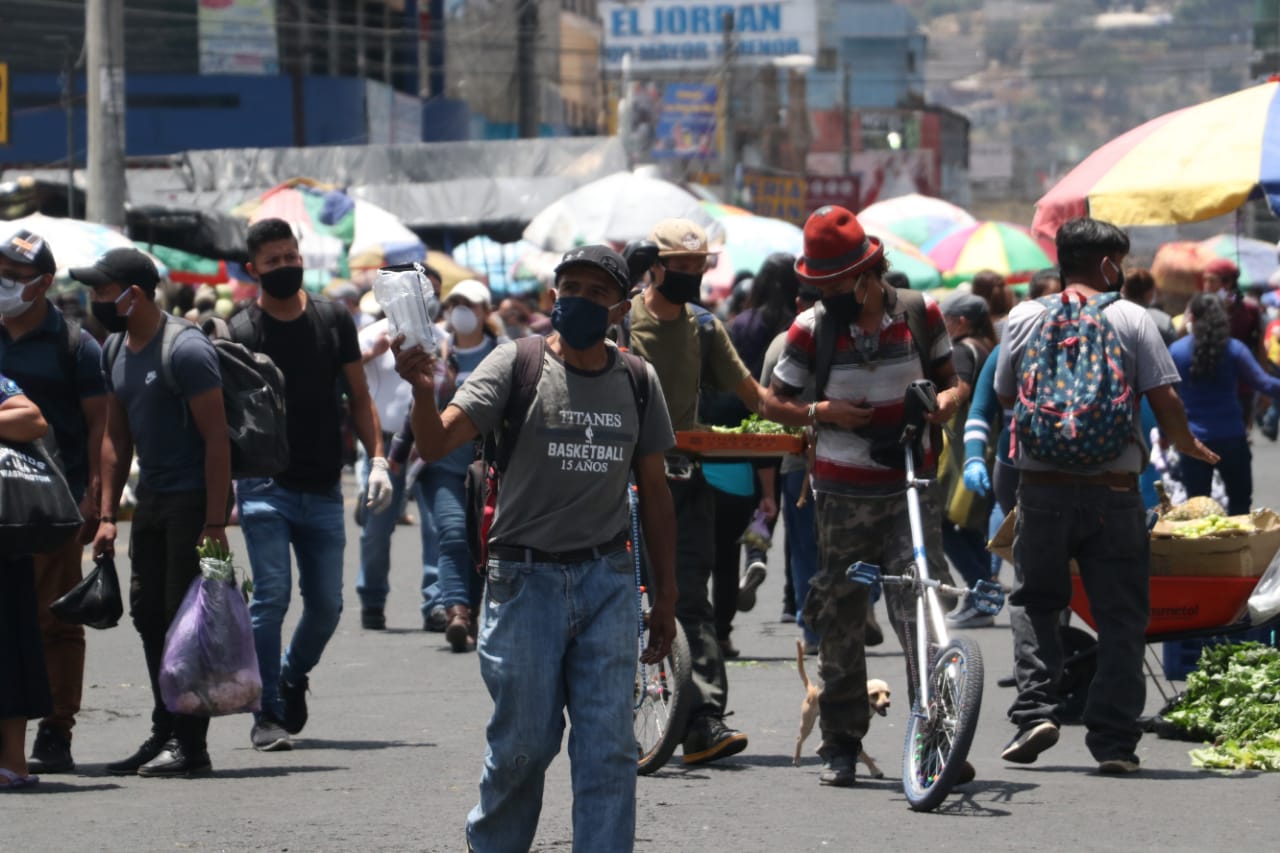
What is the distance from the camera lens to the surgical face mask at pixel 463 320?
40.7 feet

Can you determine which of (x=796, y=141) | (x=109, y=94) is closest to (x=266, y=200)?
(x=109, y=94)

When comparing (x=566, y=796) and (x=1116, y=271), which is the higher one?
(x=1116, y=271)

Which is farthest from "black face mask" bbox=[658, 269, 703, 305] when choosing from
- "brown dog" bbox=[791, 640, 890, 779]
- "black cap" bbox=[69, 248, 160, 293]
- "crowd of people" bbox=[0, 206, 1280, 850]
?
"black cap" bbox=[69, 248, 160, 293]

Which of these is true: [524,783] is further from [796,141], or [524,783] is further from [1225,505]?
[796,141]

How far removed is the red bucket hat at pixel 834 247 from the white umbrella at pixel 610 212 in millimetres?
14629

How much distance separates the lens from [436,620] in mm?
12438

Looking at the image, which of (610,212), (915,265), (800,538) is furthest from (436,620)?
(915,265)

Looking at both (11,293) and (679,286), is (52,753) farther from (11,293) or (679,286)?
(679,286)

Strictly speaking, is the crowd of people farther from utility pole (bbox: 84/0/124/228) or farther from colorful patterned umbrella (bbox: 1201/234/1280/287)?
colorful patterned umbrella (bbox: 1201/234/1280/287)

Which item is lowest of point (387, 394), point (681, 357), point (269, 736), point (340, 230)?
point (269, 736)

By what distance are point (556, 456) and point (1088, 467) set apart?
2.75 meters

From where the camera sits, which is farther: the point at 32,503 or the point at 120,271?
the point at 120,271

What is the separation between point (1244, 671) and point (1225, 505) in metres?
5.09

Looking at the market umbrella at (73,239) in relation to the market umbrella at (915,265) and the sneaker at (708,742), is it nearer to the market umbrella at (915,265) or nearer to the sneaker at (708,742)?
the sneaker at (708,742)
